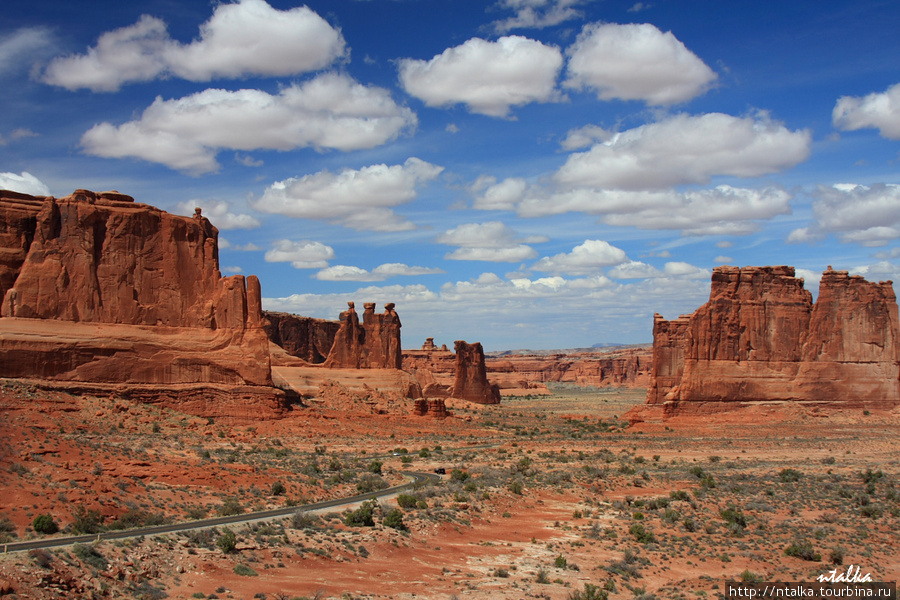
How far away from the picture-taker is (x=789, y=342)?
58.5 m

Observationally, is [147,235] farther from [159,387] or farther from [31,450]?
[31,450]

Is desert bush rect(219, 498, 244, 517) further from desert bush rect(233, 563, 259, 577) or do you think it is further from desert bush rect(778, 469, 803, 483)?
desert bush rect(778, 469, 803, 483)

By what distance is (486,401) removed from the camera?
100500 mm

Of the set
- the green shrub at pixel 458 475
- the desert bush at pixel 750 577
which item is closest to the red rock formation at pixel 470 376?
the green shrub at pixel 458 475

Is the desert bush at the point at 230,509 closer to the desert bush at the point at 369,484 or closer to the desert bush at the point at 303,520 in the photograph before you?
the desert bush at the point at 303,520

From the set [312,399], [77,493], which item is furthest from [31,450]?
[312,399]

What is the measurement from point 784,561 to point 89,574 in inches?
713

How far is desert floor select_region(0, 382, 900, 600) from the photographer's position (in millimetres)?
17438

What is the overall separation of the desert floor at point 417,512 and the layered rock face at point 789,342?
462 inches

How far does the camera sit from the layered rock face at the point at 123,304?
40.5 m

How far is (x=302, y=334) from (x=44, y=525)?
78630mm

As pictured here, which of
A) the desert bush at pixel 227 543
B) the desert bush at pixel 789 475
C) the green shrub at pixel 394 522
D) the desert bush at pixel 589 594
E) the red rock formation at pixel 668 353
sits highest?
the red rock formation at pixel 668 353

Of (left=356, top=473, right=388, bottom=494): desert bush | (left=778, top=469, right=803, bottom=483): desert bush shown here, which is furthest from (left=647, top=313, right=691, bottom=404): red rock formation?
(left=356, top=473, right=388, bottom=494): desert bush

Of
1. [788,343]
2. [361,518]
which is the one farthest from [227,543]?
[788,343]
